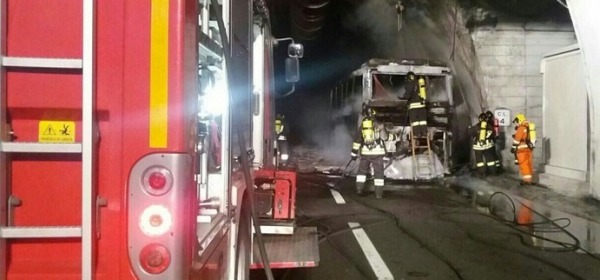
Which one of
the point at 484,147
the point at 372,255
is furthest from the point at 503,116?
the point at 372,255

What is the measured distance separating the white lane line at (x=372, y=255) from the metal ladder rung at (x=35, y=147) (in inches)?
181

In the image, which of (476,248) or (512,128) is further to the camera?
(512,128)

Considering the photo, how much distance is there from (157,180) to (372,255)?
5.33 meters

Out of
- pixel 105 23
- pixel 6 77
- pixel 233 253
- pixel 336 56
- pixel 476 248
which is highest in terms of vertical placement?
pixel 336 56

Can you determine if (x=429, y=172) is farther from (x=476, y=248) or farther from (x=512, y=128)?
(x=476, y=248)

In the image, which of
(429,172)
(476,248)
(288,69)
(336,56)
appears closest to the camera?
(288,69)

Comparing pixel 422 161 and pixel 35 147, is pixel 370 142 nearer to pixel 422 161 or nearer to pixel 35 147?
pixel 422 161

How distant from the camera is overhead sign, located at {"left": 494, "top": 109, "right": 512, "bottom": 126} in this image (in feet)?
56.6

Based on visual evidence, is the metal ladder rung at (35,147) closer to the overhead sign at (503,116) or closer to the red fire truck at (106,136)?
the red fire truck at (106,136)

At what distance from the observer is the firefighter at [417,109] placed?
599 inches

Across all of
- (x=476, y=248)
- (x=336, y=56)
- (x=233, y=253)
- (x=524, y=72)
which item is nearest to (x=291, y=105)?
(x=336, y=56)

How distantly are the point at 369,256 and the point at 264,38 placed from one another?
288 cm

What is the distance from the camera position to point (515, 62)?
1855 cm

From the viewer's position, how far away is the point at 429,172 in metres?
15.5
